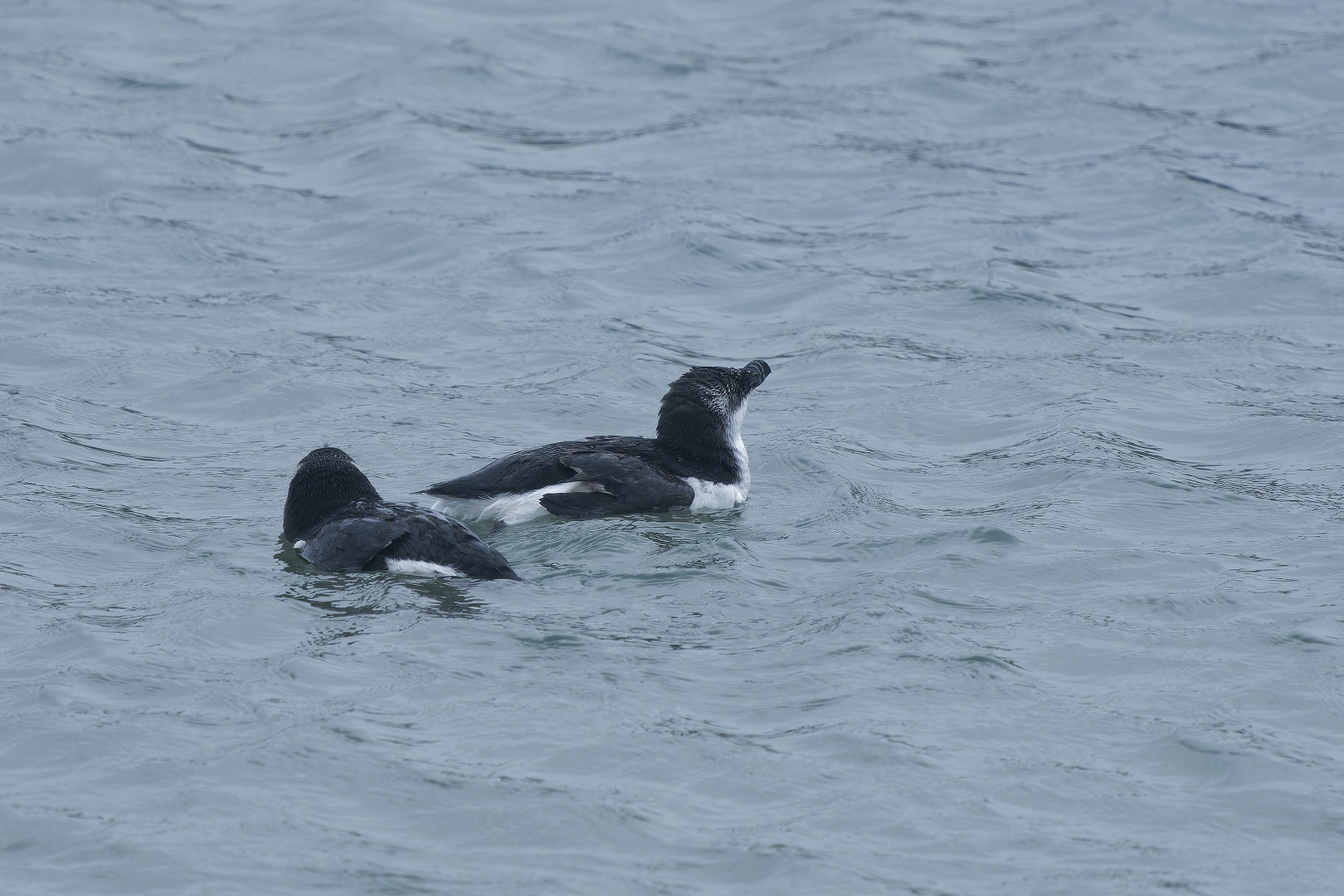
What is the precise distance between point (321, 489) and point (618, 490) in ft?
5.41

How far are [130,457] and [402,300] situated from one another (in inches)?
147

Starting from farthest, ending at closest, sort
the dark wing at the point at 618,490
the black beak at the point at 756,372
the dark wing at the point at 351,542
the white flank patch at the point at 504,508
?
the black beak at the point at 756,372 → the dark wing at the point at 618,490 → the white flank patch at the point at 504,508 → the dark wing at the point at 351,542

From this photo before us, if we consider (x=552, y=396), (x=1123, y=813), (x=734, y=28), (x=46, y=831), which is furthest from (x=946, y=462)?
(x=734, y=28)

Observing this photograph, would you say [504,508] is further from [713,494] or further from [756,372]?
[756,372]

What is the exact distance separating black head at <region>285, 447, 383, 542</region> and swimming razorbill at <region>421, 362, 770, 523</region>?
48cm

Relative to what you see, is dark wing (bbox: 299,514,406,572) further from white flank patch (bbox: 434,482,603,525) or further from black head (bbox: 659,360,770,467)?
black head (bbox: 659,360,770,467)

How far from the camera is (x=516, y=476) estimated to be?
1067 centimetres

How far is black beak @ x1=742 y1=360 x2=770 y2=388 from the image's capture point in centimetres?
1195

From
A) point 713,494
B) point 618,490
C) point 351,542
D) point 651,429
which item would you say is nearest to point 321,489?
point 351,542

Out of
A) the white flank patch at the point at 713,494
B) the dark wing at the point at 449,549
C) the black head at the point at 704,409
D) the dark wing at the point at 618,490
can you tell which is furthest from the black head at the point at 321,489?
the black head at the point at 704,409

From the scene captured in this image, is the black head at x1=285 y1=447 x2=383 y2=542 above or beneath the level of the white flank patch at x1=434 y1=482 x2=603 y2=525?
above

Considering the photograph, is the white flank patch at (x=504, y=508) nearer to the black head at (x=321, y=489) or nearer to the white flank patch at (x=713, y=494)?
the black head at (x=321, y=489)

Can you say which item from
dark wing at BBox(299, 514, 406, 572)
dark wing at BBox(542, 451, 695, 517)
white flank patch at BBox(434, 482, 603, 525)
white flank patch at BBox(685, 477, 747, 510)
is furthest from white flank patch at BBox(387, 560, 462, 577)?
white flank patch at BBox(685, 477, 747, 510)

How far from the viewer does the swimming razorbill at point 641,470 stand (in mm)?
10617
